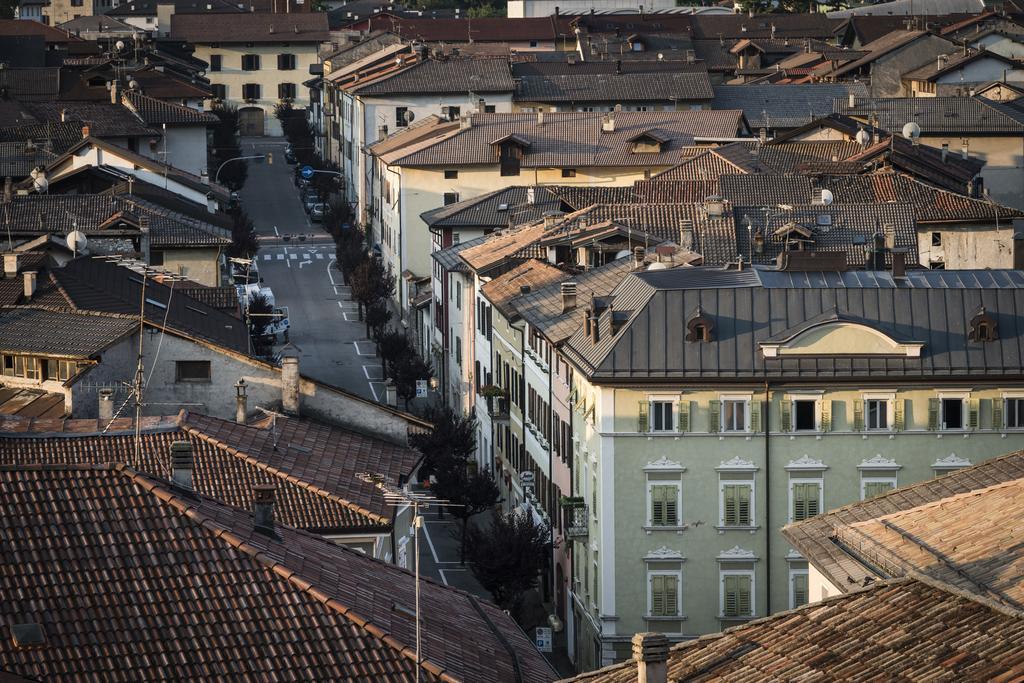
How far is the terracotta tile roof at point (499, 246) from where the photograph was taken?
72.6 m

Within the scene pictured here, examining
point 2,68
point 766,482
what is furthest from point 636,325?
point 2,68

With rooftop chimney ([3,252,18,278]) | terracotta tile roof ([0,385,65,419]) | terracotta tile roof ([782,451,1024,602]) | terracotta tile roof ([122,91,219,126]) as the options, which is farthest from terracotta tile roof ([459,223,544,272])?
terracotta tile roof ([782,451,1024,602])

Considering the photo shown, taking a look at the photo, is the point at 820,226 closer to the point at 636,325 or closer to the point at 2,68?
the point at 636,325

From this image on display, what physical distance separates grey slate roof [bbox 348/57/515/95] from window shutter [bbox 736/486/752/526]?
75623mm

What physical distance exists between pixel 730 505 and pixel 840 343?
427cm

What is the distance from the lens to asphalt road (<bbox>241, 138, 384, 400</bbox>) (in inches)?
3573

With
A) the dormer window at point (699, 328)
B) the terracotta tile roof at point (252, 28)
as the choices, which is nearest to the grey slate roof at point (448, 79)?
the terracotta tile roof at point (252, 28)

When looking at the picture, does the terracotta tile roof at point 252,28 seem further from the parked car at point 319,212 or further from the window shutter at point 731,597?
the window shutter at point 731,597

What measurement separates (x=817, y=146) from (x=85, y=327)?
43783mm

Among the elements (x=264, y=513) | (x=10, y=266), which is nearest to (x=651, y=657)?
(x=264, y=513)

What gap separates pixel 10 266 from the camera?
2504 inches

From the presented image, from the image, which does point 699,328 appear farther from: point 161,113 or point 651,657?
point 161,113

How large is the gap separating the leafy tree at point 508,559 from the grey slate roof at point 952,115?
51.1 meters

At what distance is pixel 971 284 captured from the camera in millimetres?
54500
